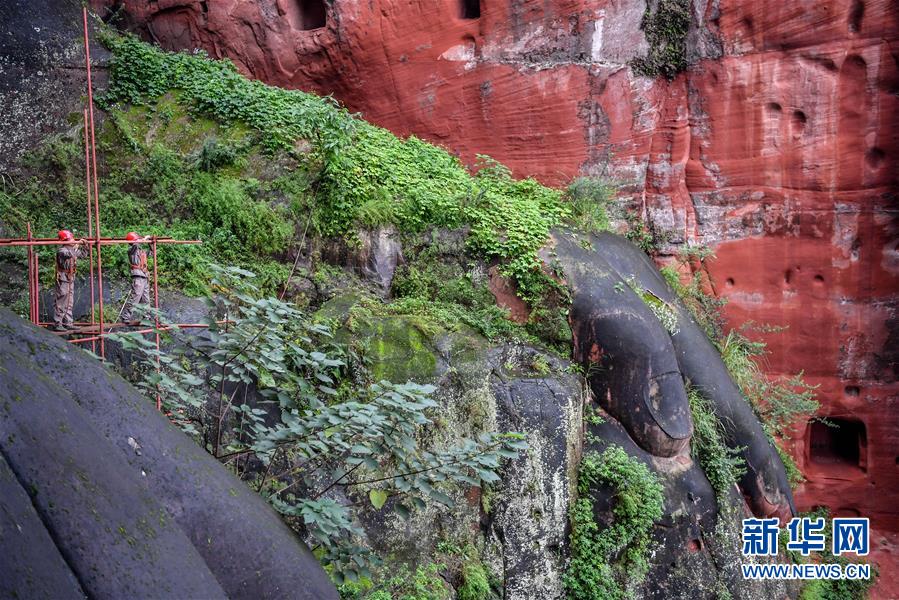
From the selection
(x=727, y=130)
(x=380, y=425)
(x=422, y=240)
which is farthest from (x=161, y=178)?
(x=727, y=130)

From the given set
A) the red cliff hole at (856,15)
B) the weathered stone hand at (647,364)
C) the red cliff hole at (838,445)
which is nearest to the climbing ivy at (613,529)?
the weathered stone hand at (647,364)

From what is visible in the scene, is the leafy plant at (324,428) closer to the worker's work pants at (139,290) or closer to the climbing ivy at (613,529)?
the worker's work pants at (139,290)

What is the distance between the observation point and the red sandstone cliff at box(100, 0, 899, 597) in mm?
10820

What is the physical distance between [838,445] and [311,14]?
1200 centimetres

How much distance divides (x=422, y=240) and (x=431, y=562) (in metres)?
4.20

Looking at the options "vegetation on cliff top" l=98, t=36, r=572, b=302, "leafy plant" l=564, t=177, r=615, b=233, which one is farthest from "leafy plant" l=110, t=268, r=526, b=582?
"leafy plant" l=564, t=177, r=615, b=233

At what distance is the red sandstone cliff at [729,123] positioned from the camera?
10.8m

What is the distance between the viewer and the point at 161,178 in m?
9.72

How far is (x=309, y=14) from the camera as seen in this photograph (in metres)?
12.8

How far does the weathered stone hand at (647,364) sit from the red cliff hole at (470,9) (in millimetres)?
4630

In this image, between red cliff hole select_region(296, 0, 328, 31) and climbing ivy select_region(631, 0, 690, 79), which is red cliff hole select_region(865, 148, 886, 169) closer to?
climbing ivy select_region(631, 0, 690, 79)

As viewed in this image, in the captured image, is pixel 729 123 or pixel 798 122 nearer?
pixel 798 122

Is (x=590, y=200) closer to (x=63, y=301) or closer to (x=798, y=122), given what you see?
(x=798, y=122)

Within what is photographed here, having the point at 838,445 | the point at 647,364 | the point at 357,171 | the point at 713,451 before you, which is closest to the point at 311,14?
the point at 357,171
